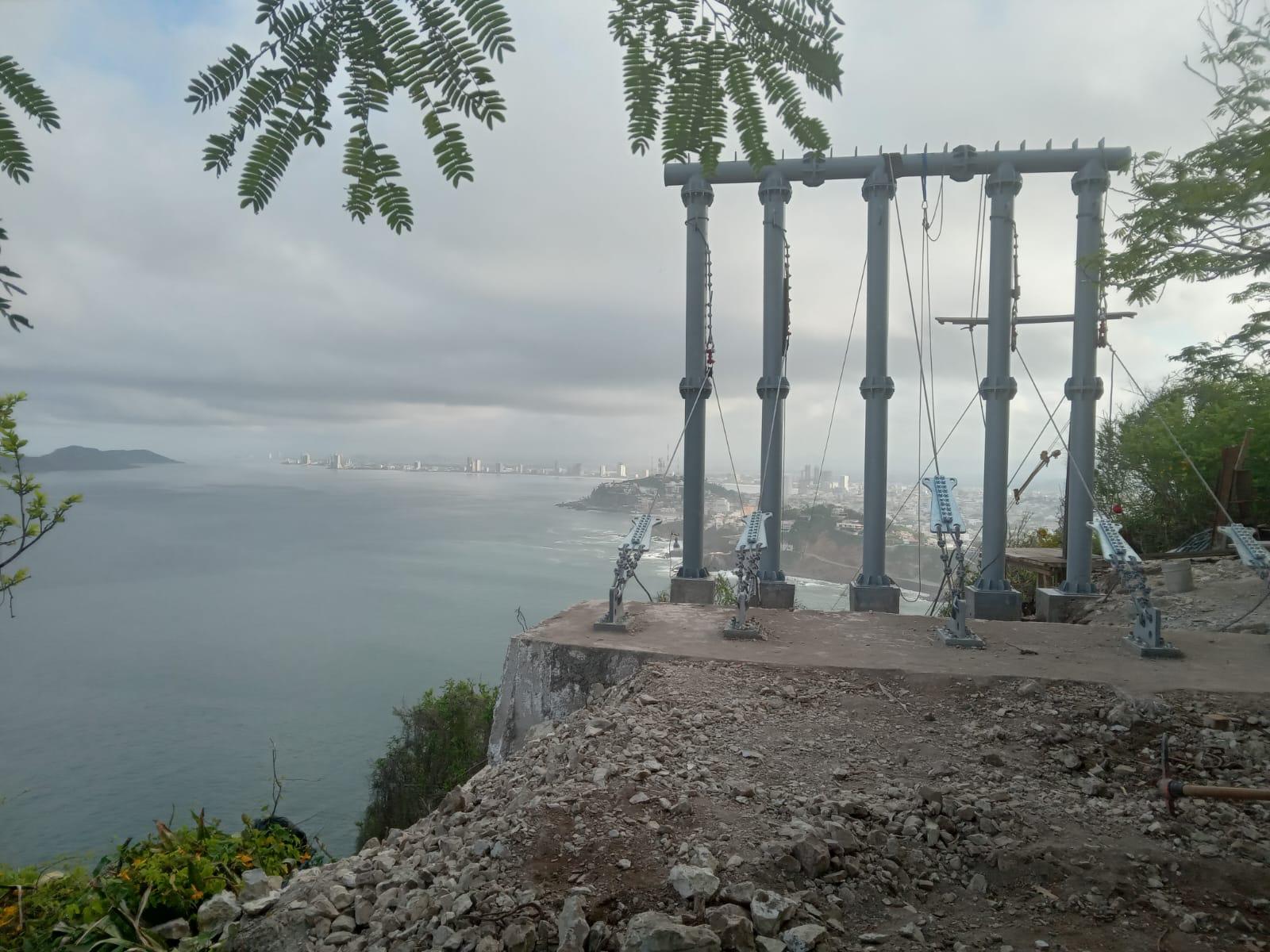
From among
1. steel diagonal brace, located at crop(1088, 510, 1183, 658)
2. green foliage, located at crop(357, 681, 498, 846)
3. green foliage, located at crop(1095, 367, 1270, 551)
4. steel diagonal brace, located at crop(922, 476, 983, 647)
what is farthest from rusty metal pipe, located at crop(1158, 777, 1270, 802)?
green foliage, located at crop(357, 681, 498, 846)

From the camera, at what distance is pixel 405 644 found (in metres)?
31.6

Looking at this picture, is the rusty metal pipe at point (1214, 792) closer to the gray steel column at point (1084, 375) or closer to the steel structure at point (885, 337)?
the steel structure at point (885, 337)

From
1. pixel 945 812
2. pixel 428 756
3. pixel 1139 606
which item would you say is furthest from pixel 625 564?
pixel 428 756

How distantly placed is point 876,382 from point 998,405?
142 centimetres

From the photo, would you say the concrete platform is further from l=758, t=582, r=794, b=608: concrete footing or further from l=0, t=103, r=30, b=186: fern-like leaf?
l=0, t=103, r=30, b=186: fern-like leaf

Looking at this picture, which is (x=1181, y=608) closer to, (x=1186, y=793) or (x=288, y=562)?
(x=1186, y=793)

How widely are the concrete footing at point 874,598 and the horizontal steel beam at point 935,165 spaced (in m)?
4.92

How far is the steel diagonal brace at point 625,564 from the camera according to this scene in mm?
6336

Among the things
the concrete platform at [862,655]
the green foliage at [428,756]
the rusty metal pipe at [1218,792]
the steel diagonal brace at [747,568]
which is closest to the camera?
the rusty metal pipe at [1218,792]

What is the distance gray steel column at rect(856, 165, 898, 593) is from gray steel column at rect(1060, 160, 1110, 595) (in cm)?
203

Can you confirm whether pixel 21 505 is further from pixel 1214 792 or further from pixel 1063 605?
pixel 1063 605

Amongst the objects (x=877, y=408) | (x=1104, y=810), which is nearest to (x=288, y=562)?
(x=877, y=408)

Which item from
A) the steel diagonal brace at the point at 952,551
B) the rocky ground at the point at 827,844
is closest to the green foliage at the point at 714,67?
the rocky ground at the point at 827,844

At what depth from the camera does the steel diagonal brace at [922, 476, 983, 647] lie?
604cm
